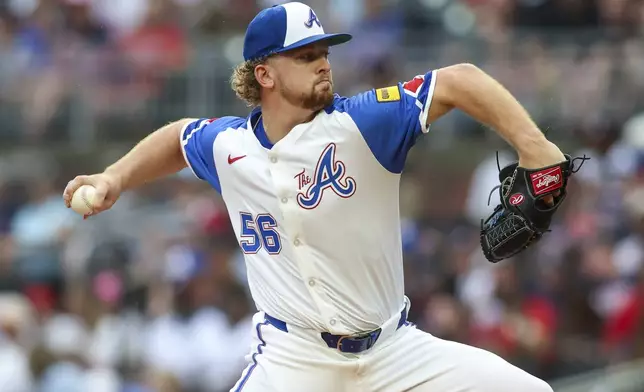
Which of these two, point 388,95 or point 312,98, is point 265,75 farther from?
point 388,95

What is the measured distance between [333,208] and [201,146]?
757mm

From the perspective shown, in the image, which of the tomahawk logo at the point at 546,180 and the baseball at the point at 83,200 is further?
the baseball at the point at 83,200

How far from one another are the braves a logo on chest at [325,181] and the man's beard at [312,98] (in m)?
0.20

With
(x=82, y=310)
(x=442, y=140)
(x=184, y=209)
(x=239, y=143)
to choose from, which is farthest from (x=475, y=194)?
(x=239, y=143)

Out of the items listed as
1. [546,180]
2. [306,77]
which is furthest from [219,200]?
[546,180]

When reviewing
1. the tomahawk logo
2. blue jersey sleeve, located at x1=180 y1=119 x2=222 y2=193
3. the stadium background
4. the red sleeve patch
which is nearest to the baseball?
blue jersey sleeve, located at x1=180 y1=119 x2=222 y2=193

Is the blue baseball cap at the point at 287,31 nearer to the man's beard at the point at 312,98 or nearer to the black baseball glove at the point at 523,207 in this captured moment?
the man's beard at the point at 312,98

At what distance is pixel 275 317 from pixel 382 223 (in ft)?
2.08

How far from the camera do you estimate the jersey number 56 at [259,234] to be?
17.1ft

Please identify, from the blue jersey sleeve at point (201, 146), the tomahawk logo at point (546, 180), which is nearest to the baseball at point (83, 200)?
the blue jersey sleeve at point (201, 146)

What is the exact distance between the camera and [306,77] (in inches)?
202

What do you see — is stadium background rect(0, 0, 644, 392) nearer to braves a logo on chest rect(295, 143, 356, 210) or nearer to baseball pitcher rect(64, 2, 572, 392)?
baseball pitcher rect(64, 2, 572, 392)

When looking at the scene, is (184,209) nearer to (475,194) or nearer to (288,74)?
(475,194)

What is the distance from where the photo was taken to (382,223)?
512cm
